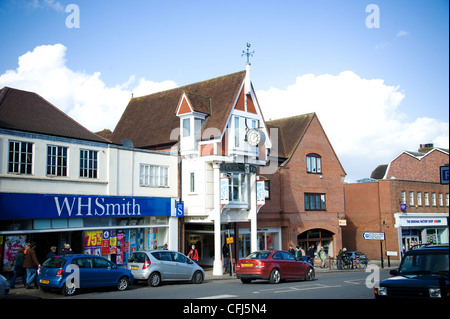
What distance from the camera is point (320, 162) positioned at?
3969 centimetres

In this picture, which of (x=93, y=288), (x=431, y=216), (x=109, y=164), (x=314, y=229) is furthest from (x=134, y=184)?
(x=431, y=216)

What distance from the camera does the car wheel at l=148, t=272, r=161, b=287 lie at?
19.2 m

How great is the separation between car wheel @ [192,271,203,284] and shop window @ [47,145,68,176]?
317 inches

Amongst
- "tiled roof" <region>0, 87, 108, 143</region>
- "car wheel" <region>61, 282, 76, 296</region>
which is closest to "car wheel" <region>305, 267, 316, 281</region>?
"car wheel" <region>61, 282, 76, 296</region>

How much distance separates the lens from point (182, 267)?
20531 millimetres

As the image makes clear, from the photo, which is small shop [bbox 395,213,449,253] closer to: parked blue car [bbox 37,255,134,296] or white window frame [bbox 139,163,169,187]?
white window frame [bbox 139,163,169,187]

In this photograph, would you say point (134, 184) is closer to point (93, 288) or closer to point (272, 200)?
point (93, 288)

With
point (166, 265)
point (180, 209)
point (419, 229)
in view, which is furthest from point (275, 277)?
point (419, 229)

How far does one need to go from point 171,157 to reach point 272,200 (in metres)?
9.96

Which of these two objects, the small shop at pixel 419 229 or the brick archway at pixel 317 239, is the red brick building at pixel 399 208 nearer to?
the small shop at pixel 419 229

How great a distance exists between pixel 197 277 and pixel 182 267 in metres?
1.24

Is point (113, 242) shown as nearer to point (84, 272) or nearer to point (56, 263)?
point (84, 272)

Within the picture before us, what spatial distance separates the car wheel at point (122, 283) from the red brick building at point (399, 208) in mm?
31565

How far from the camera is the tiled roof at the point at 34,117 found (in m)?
21.9
